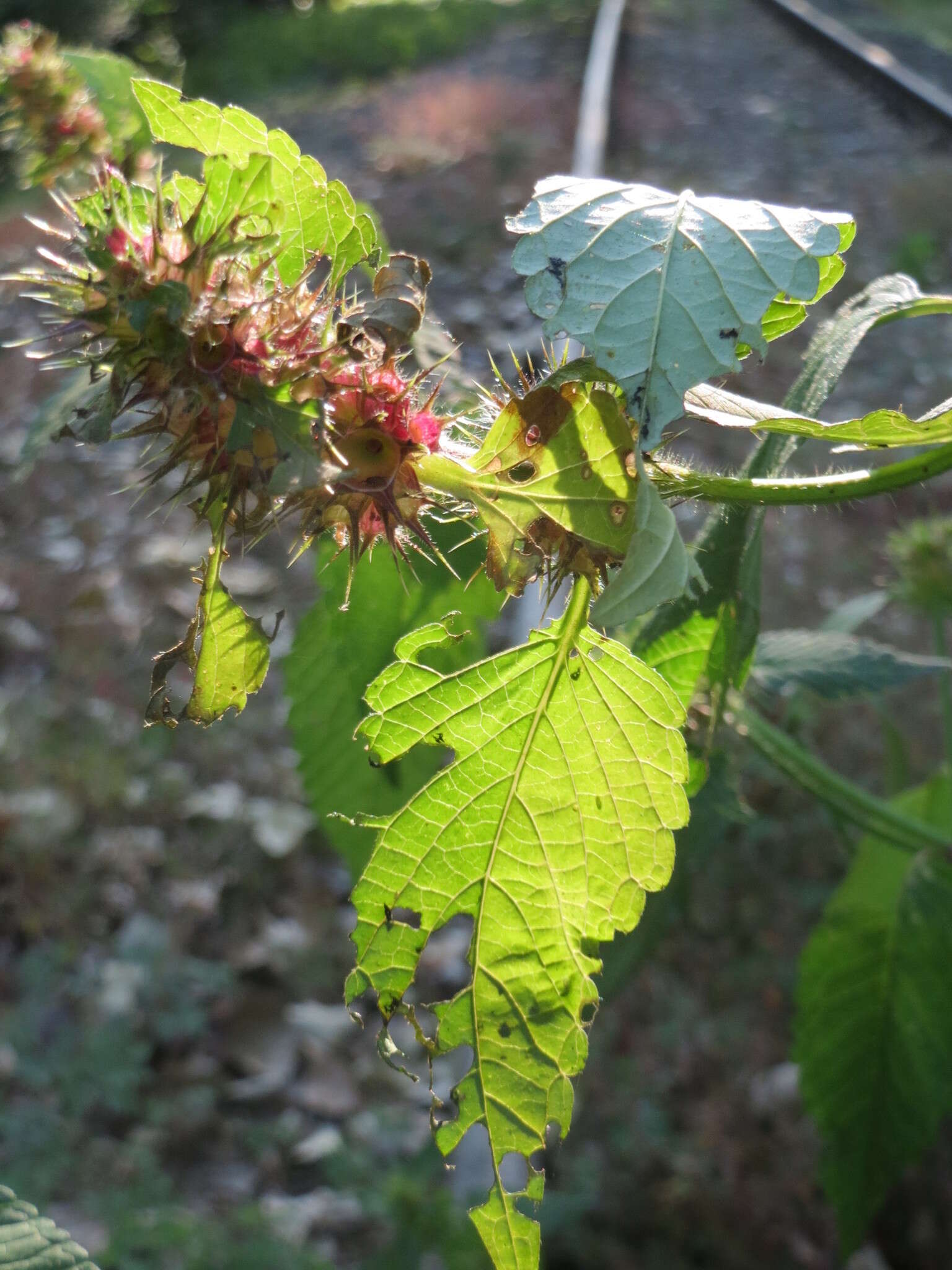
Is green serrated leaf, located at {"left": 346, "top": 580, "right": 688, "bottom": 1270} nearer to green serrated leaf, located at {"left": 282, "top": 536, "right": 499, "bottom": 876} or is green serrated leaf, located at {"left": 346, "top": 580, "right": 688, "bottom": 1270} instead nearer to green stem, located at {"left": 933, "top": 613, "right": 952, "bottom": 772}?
green serrated leaf, located at {"left": 282, "top": 536, "right": 499, "bottom": 876}

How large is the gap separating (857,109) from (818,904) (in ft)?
17.4

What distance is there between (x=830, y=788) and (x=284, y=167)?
2.74 feet

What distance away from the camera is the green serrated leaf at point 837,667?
113 cm

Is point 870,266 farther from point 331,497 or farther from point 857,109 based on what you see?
point 331,497

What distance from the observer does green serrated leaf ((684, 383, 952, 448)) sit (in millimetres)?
514

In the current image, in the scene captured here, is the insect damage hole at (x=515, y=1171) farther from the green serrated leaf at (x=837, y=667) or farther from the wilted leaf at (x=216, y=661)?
the wilted leaf at (x=216, y=661)

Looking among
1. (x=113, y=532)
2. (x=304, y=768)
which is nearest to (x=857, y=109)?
(x=113, y=532)

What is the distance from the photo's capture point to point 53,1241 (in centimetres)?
57

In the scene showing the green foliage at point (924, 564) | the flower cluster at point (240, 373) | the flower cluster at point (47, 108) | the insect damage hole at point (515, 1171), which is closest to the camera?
the flower cluster at point (240, 373)

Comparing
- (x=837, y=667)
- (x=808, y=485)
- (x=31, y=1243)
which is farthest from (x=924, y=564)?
(x=31, y=1243)

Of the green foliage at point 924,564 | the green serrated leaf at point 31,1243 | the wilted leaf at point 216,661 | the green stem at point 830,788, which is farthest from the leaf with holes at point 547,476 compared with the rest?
the green foliage at point 924,564

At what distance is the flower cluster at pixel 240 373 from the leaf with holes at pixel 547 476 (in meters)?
0.03

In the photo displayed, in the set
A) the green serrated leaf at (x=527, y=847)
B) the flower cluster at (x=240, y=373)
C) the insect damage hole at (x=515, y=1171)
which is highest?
the flower cluster at (x=240, y=373)

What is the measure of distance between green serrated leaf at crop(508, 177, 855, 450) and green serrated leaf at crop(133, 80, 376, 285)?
0.14 m
